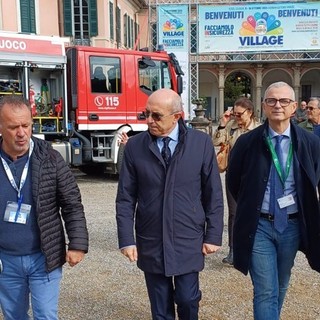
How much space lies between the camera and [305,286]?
4.18m

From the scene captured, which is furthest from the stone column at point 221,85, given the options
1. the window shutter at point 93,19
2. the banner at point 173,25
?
the window shutter at point 93,19

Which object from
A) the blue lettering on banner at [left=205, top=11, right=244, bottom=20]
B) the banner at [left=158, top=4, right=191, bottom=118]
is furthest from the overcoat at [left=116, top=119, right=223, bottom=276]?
the blue lettering on banner at [left=205, top=11, right=244, bottom=20]

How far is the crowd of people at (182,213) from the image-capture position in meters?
2.49

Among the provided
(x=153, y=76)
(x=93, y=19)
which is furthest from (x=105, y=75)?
(x=93, y=19)

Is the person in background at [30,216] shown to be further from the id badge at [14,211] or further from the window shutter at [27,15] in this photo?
the window shutter at [27,15]

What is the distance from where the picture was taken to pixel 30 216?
2408mm

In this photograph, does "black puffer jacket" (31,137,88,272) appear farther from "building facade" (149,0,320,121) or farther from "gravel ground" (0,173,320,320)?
"building facade" (149,0,320,121)

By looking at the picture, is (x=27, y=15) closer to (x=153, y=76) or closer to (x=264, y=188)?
(x=153, y=76)

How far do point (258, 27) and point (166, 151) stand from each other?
21.4 metres

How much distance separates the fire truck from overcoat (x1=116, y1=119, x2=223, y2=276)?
22.9ft

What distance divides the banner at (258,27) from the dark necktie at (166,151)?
20410 millimetres

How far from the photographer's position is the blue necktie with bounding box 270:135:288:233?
8.92 ft

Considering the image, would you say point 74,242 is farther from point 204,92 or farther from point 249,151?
point 204,92

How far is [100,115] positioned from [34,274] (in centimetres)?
758
